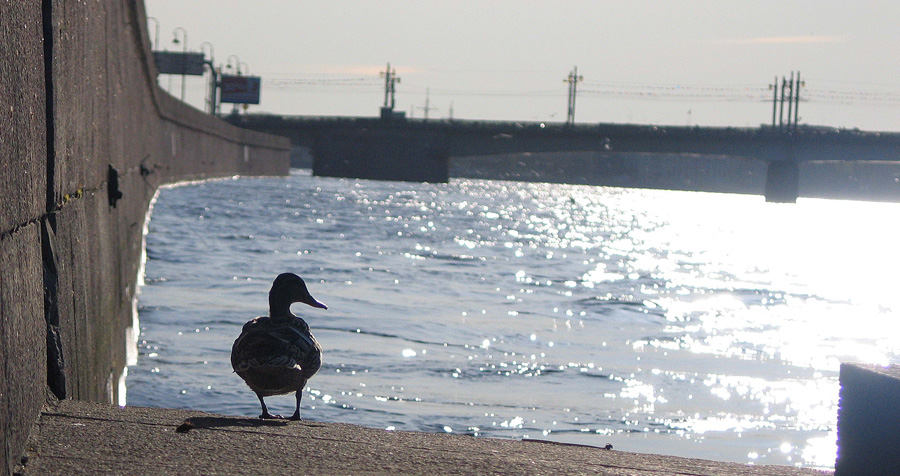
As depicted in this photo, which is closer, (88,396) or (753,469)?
(753,469)

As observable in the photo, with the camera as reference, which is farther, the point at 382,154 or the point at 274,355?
the point at 382,154

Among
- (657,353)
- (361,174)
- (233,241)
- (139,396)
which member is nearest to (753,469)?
(139,396)

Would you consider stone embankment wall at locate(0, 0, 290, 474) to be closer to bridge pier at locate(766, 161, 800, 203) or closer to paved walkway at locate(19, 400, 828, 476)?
paved walkway at locate(19, 400, 828, 476)

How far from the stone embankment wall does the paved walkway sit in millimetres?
158

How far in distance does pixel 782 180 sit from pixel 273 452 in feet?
313

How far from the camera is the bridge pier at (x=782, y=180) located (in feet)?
306

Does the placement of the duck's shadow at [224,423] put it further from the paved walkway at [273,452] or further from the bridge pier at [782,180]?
the bridge pier at [782,180]

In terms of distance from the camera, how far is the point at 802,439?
31.8 ft

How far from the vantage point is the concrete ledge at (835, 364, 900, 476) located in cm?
389

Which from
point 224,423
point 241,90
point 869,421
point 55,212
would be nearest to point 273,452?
point 224,423

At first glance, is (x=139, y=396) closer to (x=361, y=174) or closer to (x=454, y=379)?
(x=454, y=379)

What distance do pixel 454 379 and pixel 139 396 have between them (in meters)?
3.28

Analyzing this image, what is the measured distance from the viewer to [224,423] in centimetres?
506

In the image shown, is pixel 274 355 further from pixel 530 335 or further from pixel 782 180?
pixel 782 180
